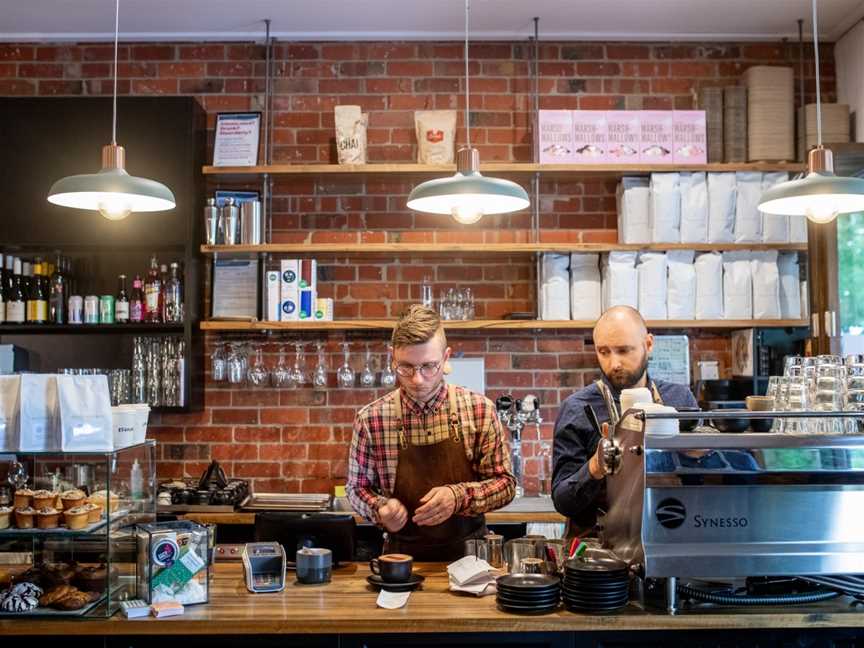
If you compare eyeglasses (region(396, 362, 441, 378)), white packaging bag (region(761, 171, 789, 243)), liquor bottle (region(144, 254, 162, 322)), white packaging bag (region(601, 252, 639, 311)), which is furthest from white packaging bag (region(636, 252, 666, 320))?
liquor bottle (region(144, 254, 162, 322))

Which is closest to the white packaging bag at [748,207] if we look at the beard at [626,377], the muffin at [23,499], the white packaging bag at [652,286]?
the white packaging bag at [652,286]

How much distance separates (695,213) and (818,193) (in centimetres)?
156

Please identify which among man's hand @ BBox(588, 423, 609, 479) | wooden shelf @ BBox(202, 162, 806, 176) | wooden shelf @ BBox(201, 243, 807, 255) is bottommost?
man's hand @ BBox(588, 423, 609, 479)

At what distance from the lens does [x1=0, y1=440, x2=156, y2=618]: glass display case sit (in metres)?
2.23

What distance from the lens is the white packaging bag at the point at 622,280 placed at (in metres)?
4.40

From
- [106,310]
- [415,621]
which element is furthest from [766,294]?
[106,310]

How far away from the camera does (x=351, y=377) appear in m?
4.61

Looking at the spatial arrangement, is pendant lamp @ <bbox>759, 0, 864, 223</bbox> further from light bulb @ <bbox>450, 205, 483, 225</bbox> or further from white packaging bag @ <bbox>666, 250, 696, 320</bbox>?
white packaging bag @ <bbox>666, 250, 696, 320</bbox>

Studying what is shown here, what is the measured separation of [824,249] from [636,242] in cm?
90

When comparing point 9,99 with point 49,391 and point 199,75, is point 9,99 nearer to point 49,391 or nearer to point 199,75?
point 199,75

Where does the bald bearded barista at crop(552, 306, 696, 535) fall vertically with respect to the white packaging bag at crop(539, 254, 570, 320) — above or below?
below

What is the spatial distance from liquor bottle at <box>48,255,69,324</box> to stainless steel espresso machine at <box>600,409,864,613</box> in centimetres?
337

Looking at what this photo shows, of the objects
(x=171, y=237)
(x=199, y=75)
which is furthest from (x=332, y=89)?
(x=171, y=237)

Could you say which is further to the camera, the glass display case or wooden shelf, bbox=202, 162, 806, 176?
wooden shelf, bbox=202, 162, 806, 176
